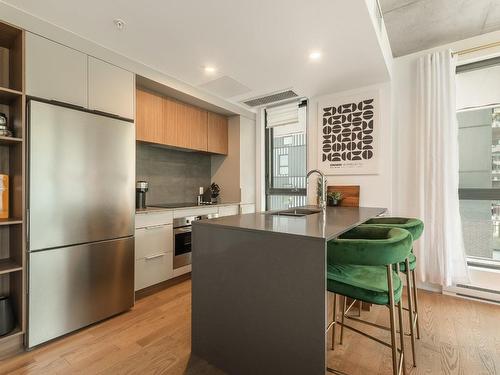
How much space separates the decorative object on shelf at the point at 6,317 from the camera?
1.72 metres

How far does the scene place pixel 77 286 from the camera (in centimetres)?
200

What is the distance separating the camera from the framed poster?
3.03 meters

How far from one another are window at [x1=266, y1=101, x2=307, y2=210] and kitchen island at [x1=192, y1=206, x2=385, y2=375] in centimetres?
247

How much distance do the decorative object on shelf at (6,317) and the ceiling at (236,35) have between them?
2.02m

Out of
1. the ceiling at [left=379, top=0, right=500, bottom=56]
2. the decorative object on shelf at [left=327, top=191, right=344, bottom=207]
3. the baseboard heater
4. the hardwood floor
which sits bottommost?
the hardwood floor

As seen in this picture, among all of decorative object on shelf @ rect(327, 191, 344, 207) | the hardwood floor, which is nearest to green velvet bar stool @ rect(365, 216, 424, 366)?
the hardwood floor

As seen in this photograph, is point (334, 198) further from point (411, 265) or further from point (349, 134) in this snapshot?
point (411, 265)

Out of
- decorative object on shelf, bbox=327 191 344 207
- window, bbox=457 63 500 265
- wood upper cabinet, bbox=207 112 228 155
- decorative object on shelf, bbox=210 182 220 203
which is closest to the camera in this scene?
window, bbox=457 63 500 265

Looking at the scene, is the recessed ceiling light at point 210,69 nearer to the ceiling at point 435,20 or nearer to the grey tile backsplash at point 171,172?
the grey tile backsplash at point 171,172

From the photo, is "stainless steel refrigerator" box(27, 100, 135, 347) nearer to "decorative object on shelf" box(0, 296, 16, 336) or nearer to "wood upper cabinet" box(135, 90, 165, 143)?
"decorative object on shelf" box(0, 296, 16, 336)

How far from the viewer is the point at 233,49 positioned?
2264mm

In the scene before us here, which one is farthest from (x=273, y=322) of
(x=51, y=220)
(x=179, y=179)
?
(x=179, y=179)

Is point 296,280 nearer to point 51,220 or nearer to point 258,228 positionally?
point 258,228

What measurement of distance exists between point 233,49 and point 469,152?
2.71m
